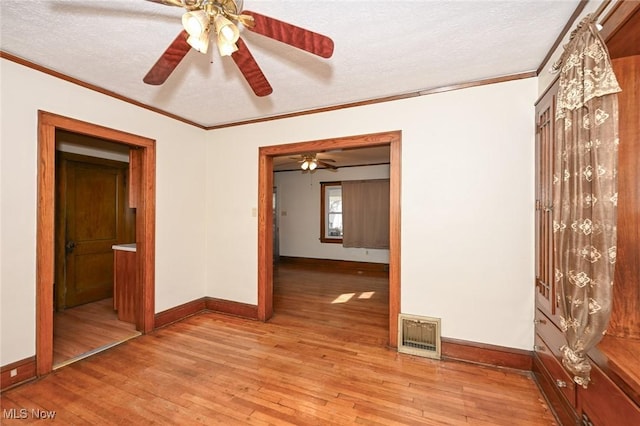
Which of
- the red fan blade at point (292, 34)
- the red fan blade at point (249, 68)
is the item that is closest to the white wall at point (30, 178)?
the red fan blade at point (249, 68)

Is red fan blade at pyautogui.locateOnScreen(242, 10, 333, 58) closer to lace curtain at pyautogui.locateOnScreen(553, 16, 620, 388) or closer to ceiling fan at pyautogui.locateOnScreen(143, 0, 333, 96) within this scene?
ceiling fan at pyautogui.locateOnScreen(143, 0, 333, 96)

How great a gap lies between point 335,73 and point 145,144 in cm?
218

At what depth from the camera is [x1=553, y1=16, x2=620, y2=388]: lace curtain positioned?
49.9 inches

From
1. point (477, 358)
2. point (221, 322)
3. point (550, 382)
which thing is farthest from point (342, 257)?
point (550, 382)

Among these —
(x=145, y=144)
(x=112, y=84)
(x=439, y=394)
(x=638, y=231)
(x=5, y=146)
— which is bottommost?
(x=439, y=394)

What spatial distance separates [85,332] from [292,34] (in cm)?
368

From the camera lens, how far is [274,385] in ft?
7.02

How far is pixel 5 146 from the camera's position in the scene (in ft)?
6.72

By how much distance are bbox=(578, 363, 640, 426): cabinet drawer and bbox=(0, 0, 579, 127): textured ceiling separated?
198 centimetres

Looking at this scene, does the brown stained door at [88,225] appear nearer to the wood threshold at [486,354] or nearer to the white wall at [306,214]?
the white wall at [306,214]

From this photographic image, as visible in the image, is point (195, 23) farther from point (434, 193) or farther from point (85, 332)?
point (85, 332)

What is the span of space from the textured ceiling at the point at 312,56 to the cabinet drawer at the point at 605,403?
1.98 metres

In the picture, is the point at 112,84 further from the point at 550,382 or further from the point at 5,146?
the point at 550,382

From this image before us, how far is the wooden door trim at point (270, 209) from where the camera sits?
2748mm
